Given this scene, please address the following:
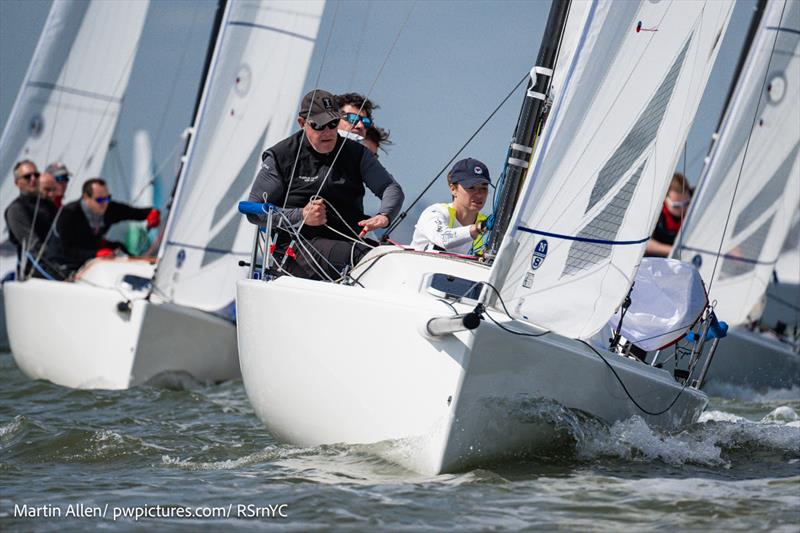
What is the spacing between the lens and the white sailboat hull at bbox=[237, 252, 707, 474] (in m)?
4.27

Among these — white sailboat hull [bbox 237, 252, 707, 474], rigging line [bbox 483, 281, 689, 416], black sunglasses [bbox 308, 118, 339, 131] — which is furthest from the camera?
black sunglasses [bbox 308, 118, 339, 131]

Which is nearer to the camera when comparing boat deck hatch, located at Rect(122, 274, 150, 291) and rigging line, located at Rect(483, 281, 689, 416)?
rigging line, located at Rect(483, 281, 689, 416)

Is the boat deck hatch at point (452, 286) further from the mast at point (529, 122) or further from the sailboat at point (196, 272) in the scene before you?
the sailboat at point (196, 272)

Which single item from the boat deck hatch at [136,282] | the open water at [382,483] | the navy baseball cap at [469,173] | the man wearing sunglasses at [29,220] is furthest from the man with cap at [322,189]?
the man wearing sunglasses at [29,220]

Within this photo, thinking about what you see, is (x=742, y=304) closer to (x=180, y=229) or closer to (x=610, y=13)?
(x=180, y=229)

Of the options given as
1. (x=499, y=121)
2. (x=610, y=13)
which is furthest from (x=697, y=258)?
(x=610, y=13)

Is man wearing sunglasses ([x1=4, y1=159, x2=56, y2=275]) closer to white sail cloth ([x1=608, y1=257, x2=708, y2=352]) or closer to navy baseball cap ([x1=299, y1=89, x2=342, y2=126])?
navy baseball cap ([x1=299, y1=89, x2=342, y2=126])

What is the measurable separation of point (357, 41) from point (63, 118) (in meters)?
6.06

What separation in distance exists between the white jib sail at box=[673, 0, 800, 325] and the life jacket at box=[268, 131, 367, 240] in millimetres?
5075

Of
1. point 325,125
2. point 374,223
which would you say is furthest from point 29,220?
point 374,223

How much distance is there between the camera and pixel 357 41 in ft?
22.4

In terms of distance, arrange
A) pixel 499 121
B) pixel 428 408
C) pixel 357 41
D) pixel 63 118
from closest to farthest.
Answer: pixel 428 408 < pixel 499 121 < pixel 357 41 < pixel 63 118

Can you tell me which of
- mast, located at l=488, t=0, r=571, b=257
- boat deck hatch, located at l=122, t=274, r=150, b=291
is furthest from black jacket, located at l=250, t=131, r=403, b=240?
boat deck hatch, located at l=122, t=274, r=150, b=291

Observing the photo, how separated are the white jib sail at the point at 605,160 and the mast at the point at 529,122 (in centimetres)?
37
